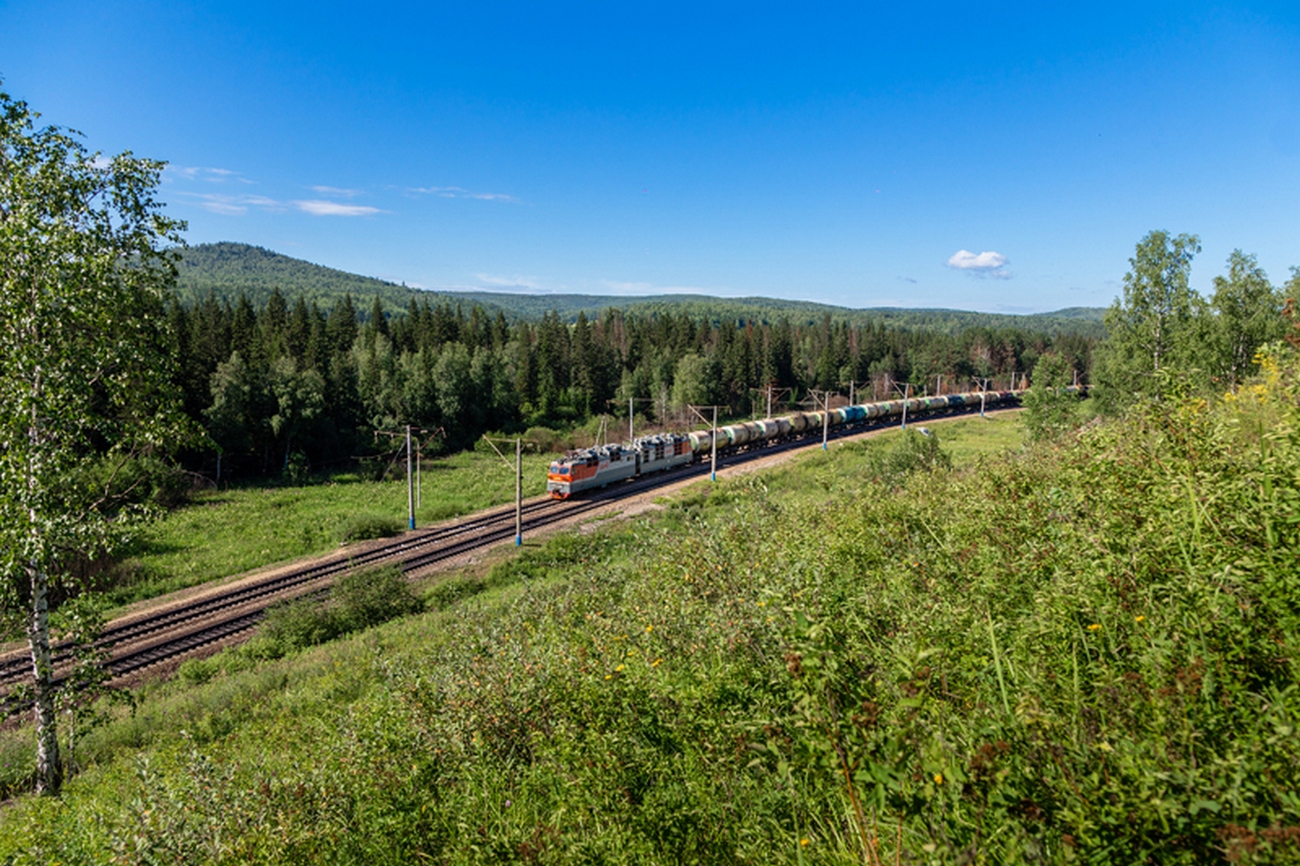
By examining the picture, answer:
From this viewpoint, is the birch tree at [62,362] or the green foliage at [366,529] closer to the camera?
the birch tree at [62,362]

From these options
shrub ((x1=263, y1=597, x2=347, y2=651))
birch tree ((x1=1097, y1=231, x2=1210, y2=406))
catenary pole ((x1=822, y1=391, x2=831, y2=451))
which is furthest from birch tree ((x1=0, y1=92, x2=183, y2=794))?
catenary pole ((x1=822, y1=391, x2=831, y2=451))

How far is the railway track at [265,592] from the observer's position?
20.1 m

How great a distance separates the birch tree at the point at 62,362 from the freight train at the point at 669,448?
99.3 ft

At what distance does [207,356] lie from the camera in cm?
5641

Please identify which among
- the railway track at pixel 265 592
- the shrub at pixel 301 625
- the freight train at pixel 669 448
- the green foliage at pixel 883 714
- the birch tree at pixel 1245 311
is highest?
the birch tree at pixel 1245 311

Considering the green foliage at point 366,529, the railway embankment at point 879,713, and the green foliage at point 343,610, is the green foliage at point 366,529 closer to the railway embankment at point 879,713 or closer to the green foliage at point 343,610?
the green foliage at point 343,610

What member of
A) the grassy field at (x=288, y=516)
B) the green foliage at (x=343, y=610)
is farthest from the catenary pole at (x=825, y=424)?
the green foliage at (x=343, y=610)

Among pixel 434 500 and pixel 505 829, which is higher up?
pixel 505 829

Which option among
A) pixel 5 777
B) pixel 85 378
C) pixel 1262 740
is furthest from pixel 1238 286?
pixel 5 777

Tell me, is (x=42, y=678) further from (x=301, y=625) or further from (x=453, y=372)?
(x=453, y=372)

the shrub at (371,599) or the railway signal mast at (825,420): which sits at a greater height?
the railway signal mast at (825,420)

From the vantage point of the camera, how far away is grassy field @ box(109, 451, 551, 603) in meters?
30.3

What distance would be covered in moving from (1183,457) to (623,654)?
621 centimetres

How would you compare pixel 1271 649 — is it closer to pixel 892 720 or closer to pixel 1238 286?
pixel 892 720
